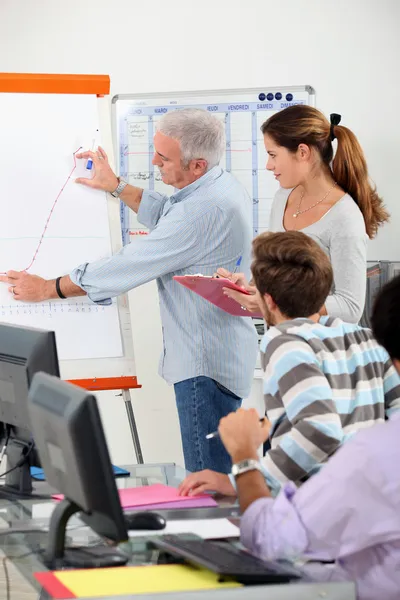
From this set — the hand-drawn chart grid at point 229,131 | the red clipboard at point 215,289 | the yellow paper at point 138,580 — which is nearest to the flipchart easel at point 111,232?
the red clipboard at point 215,289

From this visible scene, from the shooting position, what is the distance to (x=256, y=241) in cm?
187

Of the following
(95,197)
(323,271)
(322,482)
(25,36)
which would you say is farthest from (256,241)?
(25,36)

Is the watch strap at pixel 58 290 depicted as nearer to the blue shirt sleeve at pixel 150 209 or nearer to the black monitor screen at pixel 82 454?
the blue shirt sleeve at pixel 150 209

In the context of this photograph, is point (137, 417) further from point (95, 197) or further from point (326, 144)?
point (326, 144)

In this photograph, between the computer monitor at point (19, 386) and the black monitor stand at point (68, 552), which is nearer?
the black monitor stand at point (68, 552)

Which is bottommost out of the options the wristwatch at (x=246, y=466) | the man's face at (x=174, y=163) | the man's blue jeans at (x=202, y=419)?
the man's blue jeans at (x=202, y=419)

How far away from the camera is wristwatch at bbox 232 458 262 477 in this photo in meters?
1.54

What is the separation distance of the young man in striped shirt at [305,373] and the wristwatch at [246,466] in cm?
6

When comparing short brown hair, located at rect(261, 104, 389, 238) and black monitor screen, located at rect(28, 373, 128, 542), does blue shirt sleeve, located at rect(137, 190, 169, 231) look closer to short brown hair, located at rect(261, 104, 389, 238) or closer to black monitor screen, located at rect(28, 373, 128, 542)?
short brown hair, located at rect(261, 104, 389, 238)

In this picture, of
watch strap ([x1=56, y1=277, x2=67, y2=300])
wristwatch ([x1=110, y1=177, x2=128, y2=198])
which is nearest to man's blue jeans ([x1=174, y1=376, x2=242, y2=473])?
watch strap ([x1=56, y1=277, x2=67, y2=300])

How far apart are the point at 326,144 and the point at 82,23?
6.33 ft

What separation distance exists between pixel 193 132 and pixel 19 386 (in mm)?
1281

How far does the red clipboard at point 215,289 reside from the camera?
2.47 metres

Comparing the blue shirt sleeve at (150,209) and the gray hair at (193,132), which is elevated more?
the gray hair at (193,132)
